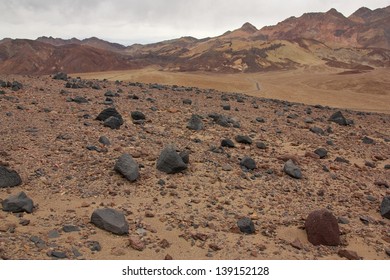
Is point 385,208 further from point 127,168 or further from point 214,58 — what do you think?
point 214,58

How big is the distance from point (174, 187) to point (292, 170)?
9.67 feet

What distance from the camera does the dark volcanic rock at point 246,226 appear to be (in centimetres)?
607

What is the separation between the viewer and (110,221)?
5660 millimetres

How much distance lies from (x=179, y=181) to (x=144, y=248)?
2.35m

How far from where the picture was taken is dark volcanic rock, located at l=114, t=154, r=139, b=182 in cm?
723

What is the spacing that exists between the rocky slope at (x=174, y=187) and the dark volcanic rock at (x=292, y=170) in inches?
1.0

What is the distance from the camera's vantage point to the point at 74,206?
6.21 metres

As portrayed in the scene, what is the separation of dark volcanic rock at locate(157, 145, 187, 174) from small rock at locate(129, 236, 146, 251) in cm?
246

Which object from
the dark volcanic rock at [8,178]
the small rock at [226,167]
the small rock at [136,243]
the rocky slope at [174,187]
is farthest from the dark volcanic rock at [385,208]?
the dark volcanic rock at [8,178]

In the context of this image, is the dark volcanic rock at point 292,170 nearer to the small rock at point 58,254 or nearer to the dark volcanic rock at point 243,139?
the dark volcanic rock at point 243,139

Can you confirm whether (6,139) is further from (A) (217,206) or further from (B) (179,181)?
(A) (217,206)

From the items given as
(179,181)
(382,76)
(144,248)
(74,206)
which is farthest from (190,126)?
(382,76)

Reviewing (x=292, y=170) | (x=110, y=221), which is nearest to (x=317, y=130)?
(x=292, y=170)

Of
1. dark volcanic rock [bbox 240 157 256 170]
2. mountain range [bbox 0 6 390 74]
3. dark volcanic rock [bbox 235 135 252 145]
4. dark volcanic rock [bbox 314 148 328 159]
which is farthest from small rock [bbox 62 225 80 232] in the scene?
mountain range [bbox 0 6 390 74]
